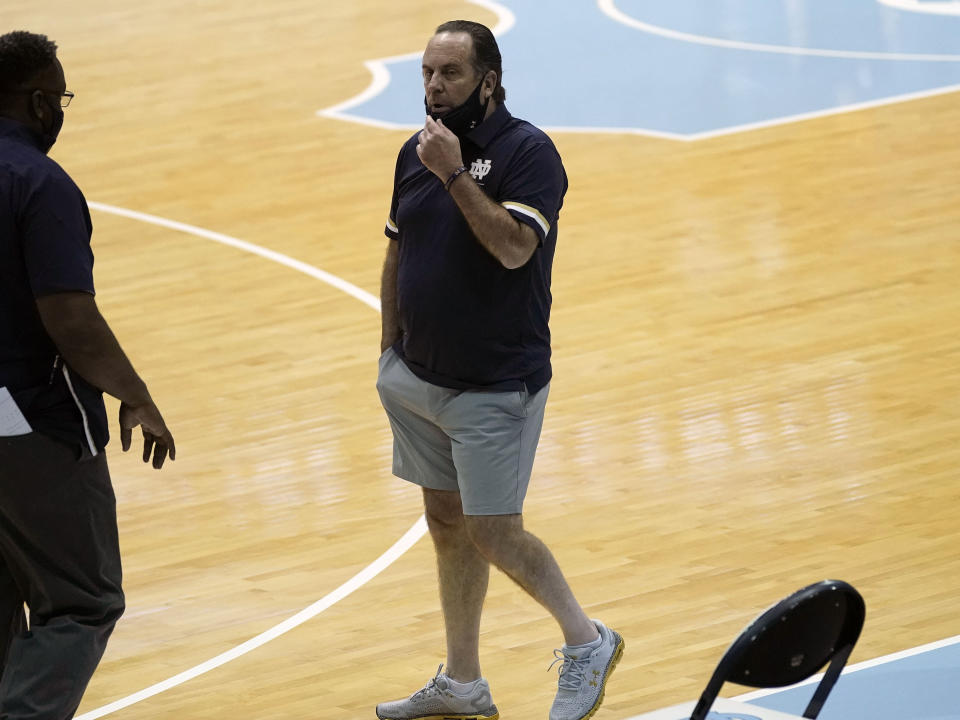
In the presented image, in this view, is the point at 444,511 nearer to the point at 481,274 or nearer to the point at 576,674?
the point at 576,674

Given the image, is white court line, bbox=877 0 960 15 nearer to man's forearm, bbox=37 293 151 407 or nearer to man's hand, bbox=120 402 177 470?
man's hand, bbox=120 402 177 470

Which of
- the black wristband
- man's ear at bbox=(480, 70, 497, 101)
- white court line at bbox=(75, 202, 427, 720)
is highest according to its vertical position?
man's ear at bbox=(480, 70, 497, 101)

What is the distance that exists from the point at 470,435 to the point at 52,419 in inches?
41.3

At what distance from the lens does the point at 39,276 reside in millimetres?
3930

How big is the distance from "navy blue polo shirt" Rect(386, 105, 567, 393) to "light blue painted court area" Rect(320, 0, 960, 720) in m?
7.82

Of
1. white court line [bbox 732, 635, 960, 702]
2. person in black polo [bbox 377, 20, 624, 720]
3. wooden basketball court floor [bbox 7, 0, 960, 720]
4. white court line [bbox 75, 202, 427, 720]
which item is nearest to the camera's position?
person in black polo [bbox 377, 20, 624, 720]

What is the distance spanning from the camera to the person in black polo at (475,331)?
14.4 feet

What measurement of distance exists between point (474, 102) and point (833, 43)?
11083mm

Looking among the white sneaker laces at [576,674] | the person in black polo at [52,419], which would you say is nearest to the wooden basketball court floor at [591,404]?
the white sneaker laces at [576,674]

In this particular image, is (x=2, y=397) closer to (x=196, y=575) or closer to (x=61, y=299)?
(x=61, y=299)

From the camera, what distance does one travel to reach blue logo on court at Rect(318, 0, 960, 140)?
1294 cm

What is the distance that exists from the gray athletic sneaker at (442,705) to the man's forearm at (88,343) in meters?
1.26

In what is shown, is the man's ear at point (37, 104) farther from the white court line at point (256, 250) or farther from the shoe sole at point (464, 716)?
the white court line at point (256, 250)

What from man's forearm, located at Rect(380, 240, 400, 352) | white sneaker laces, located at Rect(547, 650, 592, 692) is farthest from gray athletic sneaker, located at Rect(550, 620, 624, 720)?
man's forearm, located at Rect(380, 240, 400, 352)
